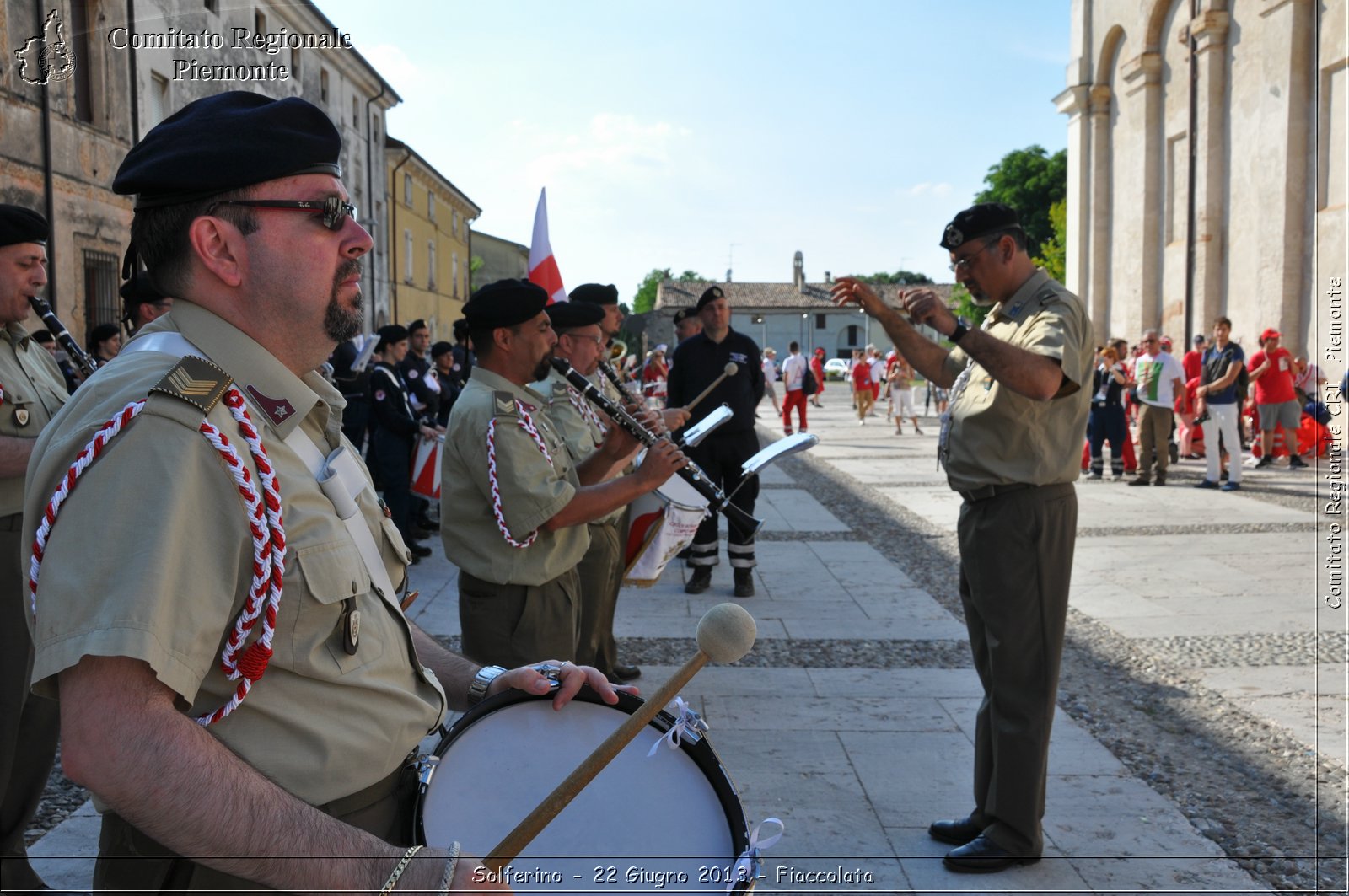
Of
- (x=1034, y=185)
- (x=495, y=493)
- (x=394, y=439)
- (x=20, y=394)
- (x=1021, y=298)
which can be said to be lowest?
(x=394, y=439)

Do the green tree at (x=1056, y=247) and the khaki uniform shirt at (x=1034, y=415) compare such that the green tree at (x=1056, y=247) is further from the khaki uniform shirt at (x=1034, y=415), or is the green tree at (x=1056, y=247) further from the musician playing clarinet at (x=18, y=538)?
the musician playing clarinet at (x=18, y=538)

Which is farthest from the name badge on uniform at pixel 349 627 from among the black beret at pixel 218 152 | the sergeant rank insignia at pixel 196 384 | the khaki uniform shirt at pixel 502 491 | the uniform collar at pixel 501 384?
the uniform collar at pixel 501 384

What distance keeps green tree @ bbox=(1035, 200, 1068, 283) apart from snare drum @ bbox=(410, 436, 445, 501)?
43.9 meters

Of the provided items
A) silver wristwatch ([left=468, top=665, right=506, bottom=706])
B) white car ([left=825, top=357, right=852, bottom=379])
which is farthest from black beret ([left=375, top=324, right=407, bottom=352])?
white car ([left=825, top=357, right=852, bottom=379])

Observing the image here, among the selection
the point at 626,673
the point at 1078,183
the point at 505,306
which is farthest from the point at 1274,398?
the point at 505,306

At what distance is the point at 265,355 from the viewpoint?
4.94 ft

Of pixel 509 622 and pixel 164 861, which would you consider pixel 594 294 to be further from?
pixel 164 861

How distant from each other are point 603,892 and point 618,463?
9.04 ft

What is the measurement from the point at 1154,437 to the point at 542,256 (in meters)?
11.3

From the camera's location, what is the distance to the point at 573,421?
5.26m

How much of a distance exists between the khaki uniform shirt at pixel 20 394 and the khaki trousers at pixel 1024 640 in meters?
3.16

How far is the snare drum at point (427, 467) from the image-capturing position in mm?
8703

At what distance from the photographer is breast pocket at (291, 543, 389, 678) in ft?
4.58

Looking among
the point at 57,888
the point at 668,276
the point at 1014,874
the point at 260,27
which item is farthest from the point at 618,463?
the point at 668,276
